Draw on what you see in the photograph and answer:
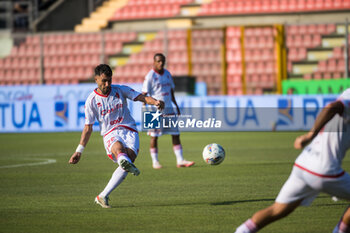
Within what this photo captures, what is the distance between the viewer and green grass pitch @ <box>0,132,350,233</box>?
7.32 meters

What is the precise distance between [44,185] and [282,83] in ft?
55.8

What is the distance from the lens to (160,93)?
13.6 meters

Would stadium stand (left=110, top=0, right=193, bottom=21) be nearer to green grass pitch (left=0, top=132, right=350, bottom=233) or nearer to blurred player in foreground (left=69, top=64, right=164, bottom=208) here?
green grass pitch (left=0, top=132, right=350, bottom=233)

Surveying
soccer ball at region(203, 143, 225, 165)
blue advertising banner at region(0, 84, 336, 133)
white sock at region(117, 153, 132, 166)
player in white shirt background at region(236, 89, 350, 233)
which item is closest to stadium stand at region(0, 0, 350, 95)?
blue advertising banner at region(0, 84, 336, 133)

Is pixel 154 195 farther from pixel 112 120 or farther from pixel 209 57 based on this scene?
pixel 209 57

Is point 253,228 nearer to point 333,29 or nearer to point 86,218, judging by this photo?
point 86,218

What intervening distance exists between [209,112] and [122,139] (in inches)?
581

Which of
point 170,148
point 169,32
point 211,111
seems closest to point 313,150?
point 170,148

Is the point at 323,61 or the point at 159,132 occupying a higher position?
the point at 323,61

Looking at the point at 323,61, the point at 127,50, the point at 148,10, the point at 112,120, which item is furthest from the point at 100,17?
the point at 112,120

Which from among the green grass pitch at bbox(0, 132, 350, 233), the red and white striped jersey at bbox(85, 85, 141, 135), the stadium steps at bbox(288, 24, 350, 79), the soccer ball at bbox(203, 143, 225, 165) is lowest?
the green grass pitch at bbox(0, 132, 350, 233)

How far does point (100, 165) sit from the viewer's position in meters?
14.1

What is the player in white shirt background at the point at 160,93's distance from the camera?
13352 mm

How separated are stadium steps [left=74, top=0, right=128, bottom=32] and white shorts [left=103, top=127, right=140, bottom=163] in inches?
980
